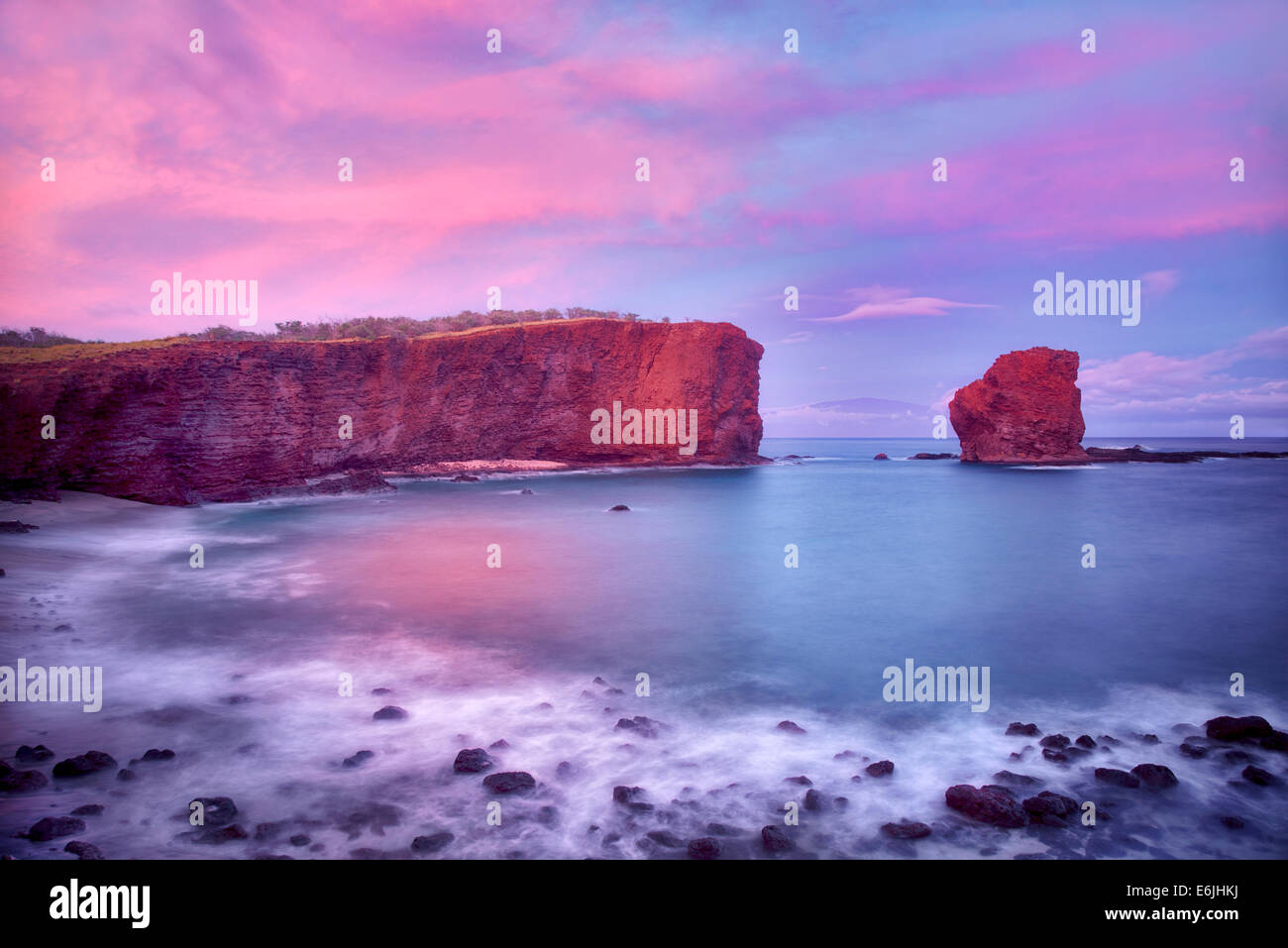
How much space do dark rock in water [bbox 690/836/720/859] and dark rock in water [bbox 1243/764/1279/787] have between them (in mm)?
3813

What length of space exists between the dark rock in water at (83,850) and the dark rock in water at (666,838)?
295 cm

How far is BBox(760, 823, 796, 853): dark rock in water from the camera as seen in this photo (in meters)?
3.53

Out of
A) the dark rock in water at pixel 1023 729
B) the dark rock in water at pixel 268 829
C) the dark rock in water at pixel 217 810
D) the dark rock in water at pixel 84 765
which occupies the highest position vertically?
the dark rock in water at pixel 84 765

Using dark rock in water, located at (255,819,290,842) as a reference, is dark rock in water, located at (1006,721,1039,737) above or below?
below

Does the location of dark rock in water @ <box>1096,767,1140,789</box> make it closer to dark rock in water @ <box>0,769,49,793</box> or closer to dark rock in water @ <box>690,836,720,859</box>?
dark rock in water @ <box>690,836,720,859</box>

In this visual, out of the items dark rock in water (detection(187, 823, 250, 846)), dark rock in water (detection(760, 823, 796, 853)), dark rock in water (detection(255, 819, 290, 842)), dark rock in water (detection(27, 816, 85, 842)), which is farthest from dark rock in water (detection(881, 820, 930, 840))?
dark rock in water (detection(27, 816, 85, 842))

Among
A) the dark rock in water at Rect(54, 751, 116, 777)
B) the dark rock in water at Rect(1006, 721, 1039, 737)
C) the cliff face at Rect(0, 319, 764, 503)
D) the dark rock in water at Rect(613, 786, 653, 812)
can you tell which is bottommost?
the dark rock in water at Rect(1006, 721, 1039, 737)

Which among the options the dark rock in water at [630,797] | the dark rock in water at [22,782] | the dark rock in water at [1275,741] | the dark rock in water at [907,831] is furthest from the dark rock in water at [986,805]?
the dark rock in water at [22,782]

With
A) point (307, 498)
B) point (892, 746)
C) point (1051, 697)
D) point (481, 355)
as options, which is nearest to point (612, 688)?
point (892, 746)

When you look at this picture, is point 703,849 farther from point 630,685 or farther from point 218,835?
point 630,685

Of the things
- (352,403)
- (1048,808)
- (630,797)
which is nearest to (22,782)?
(630,797)

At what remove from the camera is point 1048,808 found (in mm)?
3775

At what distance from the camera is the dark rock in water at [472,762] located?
441 cm

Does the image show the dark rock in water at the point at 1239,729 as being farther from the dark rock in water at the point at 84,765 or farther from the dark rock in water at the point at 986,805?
the dark rock in water at the point at 84,765
